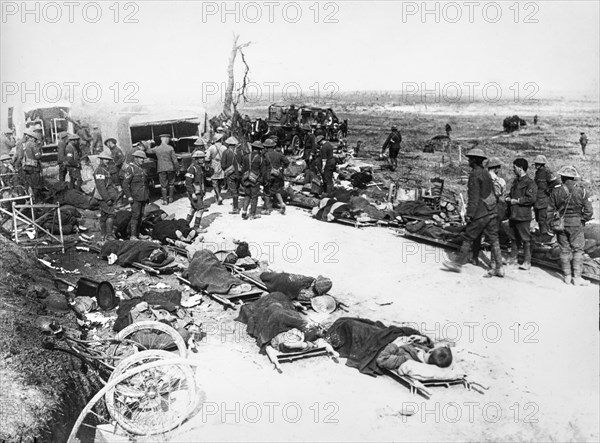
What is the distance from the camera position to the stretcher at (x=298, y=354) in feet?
21.1

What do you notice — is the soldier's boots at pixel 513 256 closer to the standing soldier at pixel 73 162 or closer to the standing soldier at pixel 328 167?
the standing soldier at pixel 328 167

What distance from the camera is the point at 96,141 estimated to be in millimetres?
18234

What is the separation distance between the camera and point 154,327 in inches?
237

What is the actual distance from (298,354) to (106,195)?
6.02 metres

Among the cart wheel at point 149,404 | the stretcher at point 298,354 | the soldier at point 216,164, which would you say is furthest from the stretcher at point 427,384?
the soldier at point 216,164

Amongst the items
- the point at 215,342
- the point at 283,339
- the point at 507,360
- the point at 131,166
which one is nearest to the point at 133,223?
the point at 131,166

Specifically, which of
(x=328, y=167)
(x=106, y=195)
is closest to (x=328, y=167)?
(x=328, y=167)

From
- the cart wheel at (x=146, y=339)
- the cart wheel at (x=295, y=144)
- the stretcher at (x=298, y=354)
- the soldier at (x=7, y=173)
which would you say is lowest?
the stretcher at (x=298, y=354)

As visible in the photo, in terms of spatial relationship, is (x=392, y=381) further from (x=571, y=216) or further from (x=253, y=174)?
(x=253, y=174)

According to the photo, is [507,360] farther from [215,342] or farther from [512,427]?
[215,342]

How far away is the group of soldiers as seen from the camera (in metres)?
8.34

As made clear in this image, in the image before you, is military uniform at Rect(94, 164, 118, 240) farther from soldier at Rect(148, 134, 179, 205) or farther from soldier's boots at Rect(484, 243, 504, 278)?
soldier's boots at Rect(484, 243, 504, 278)

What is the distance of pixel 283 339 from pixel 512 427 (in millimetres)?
2569

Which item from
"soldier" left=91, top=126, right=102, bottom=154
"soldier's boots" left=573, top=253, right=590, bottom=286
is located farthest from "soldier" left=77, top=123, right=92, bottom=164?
"soldier's boots" left=573, top=253, right=590, bottom=286
